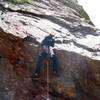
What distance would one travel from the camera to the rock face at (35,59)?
1531 centimetres

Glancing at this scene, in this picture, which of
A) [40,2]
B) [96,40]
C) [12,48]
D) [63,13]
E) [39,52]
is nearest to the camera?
[39,52]

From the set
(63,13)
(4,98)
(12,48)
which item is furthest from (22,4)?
(4,98)

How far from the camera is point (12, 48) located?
16.6 metres

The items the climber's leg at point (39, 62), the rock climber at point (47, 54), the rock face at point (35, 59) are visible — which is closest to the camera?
the rock climber at point (47, 54)

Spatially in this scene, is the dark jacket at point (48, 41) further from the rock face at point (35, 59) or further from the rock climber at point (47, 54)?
the rock face at point (35, 59)

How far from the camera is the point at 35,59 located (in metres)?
15.8

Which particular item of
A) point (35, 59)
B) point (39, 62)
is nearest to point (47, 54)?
point (39, 62)

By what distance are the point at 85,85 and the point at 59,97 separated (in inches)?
68.5

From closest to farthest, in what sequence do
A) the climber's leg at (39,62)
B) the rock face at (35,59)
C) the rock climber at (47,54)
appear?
the rock climber at (47,54) < the climber's leg at (39,62) < the rock face at (35,59)

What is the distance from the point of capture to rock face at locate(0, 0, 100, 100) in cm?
1531

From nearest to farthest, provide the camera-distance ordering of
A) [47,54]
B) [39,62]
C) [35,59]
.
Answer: [47,54] < [39,62] < [35,59]

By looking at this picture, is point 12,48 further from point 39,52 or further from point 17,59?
point 39,52

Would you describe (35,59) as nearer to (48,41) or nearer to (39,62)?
(39,62)

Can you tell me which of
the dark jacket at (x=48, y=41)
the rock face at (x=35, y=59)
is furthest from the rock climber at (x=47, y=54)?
the rock face at (x=35, y=59)
